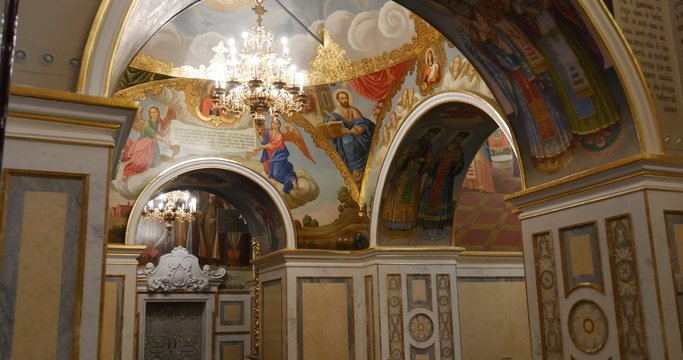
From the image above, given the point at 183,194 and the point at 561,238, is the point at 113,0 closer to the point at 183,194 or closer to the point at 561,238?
the point at 561,238

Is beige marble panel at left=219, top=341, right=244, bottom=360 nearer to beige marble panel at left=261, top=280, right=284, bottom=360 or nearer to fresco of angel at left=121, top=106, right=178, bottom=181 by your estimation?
beige marble panel at left=261, top=280, right=284, bottom=360

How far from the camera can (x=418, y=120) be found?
11375mm

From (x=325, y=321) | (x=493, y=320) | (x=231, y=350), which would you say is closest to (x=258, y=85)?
(x=325, y=321)

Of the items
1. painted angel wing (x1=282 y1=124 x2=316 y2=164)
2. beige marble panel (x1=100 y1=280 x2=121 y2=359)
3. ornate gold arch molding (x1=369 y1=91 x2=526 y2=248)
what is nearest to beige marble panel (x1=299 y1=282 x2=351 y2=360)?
ornate gold arch molding (x1=369 y1=91 x2=526 y2=248)

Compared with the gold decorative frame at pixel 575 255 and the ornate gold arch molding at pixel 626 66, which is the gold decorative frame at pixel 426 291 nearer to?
the gold decorative frame at pixel 575 255

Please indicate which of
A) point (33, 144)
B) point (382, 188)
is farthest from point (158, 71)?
point (33, 144)

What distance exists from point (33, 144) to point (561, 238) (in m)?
5.60

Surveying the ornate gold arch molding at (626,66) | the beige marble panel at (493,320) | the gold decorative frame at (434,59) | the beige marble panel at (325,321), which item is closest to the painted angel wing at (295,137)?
the beige marble panel at (325,321)

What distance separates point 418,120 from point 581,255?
473cm

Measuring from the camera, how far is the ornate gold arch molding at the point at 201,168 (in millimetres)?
12133

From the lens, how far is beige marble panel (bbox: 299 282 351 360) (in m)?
12.8

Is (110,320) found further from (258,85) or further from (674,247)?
(674,247)

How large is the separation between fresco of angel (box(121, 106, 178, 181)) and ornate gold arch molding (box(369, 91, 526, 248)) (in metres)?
4.06

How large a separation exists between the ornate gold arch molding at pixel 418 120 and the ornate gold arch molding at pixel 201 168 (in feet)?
5.50
